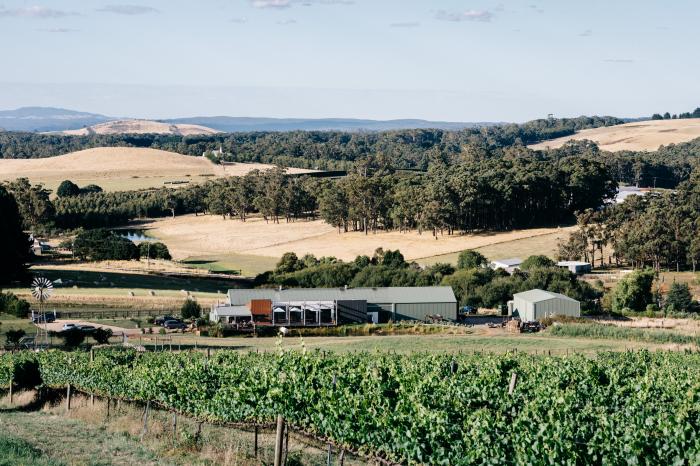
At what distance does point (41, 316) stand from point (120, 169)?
128087 millimetres

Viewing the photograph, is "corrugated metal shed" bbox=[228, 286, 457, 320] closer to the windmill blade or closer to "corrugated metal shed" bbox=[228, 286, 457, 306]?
"corrugated metal shed" bbox=[228, 286, 457, 306]

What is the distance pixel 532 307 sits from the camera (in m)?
59.7

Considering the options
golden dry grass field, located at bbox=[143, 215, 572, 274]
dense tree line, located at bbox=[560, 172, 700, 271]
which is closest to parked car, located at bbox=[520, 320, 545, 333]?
dense tree line, located at bbox=[560, 172, 700, 271]

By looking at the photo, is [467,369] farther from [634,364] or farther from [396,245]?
[396,245]

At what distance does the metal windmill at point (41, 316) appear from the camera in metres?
46.9

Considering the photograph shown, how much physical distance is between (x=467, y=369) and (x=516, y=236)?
74488 millimetres

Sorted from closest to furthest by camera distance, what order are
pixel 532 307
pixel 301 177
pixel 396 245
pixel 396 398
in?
1. pixel 396 398
2. pixel 532 307
3. pixel 396 245
4. pixel 301 177

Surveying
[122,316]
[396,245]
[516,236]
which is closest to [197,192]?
[396,245]

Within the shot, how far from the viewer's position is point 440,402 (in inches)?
817

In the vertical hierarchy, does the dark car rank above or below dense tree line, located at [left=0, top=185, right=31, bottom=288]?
below

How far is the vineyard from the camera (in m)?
16.6

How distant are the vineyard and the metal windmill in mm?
15045

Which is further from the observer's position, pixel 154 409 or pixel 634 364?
pixel 634 364

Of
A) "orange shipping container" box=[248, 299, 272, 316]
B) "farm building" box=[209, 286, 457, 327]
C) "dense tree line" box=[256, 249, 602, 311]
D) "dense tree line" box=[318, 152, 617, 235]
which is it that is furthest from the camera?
"dense tree line" box=[318, 152, 617, 235]
